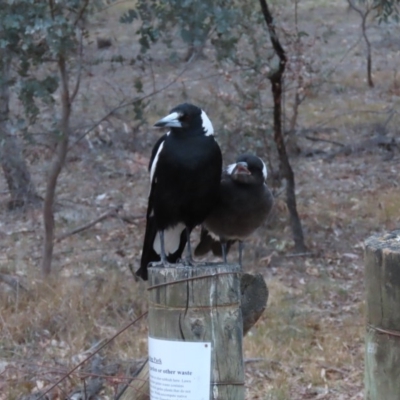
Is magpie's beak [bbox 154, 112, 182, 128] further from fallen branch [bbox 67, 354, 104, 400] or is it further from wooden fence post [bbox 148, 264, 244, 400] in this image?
fallen branch [bbox 67, 354, 104, 400]

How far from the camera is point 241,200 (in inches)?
138

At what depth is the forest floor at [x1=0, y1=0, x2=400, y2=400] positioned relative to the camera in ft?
15.9

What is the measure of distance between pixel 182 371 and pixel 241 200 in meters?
1.48

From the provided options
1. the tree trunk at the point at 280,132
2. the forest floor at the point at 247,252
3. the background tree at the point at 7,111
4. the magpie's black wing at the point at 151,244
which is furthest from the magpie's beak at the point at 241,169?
the tree trunk at the point at 280,132

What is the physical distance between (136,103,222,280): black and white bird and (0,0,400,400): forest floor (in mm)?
718

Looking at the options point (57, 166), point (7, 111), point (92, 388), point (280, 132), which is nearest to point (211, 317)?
point (92, 388)

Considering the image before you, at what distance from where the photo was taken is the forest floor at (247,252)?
4.86 meters

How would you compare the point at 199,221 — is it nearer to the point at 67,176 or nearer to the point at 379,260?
the point at 379,260

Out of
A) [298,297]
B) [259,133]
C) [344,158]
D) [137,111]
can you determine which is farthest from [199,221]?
[344,158]

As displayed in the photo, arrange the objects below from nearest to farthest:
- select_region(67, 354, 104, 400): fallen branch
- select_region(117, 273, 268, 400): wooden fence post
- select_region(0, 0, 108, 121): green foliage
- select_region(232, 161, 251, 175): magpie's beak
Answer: select_region(117, 273, 268, 400): wooden fence post → select_region(232, 161, 251, 175): magpie's beak → select_region(67, 354, 104, 400): fallen branch → select_region(0, 0, 108, 121): green foliage

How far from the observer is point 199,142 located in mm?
3170

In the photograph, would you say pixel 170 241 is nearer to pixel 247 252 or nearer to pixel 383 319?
pixel 383 319

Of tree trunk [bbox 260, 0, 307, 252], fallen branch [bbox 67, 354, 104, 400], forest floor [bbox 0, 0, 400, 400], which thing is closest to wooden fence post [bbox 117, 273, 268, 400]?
forest floor [bbox 0, 0, 400, 400]

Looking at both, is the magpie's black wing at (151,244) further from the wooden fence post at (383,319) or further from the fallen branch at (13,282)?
the fallen branch at (13,282)
